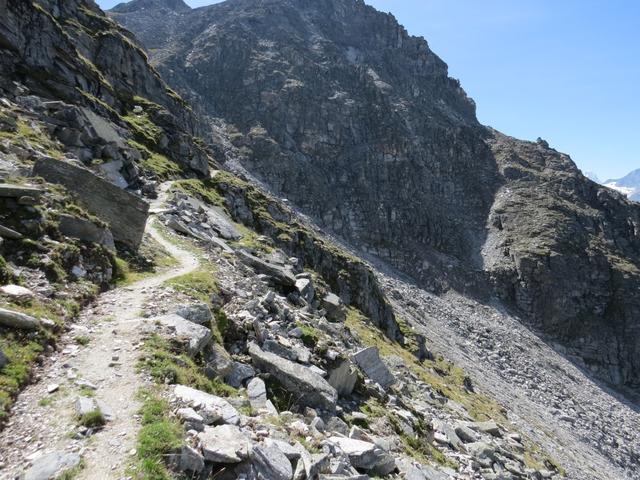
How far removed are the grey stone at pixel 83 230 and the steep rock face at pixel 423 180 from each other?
98.7 meters

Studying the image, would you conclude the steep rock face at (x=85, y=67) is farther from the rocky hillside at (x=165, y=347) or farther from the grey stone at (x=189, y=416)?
the grey stone at (x=189, y=416)

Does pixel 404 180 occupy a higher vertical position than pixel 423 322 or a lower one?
higher

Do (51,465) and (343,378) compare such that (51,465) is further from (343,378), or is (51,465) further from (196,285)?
(343,378)

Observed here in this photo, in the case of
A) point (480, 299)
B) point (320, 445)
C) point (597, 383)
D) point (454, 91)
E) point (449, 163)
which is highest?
point (454, 91)

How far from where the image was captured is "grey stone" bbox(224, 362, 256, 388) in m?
12.3

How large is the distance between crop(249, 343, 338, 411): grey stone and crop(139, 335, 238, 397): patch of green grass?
200cm

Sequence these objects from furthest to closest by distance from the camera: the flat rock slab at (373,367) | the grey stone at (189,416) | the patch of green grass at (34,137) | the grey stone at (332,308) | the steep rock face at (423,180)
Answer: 1. the steep rock face at (423,180)
2. the grey stone at (332,308)
3. the patch of green grass at (34,137)
4. the flat rock slab at (373,367)
5. the grey stone at (189,416)

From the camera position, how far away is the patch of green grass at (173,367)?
34.0ft

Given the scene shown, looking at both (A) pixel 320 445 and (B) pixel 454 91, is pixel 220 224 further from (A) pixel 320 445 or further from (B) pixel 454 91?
(B) pixel 454 91

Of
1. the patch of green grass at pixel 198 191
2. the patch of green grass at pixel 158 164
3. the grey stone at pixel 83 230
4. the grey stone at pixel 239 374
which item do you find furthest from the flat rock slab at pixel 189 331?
the patch of green grass at pixel 158 164

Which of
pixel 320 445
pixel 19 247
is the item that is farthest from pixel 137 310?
pixel 320 445

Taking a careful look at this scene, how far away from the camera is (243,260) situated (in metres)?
26.7

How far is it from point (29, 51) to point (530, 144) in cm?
17621

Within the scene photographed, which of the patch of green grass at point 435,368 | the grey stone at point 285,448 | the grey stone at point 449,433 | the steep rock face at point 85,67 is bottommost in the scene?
the patch of green grass at point 435,368
